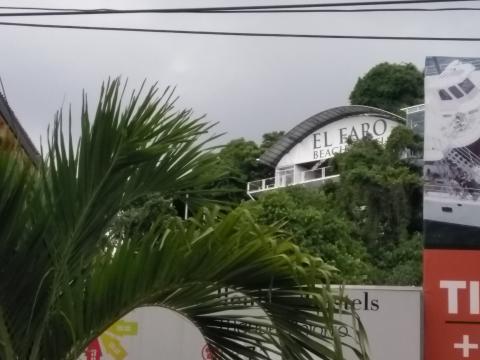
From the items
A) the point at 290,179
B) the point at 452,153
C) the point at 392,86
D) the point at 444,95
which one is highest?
the point at 392,86

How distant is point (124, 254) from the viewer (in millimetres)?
4719

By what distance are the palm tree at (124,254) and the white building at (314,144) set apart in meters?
42.7

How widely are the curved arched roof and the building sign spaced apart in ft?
0.74

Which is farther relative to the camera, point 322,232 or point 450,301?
point 322,232

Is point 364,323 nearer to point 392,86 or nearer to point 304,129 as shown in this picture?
point 304,129

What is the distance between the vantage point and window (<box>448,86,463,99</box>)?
35.6 feet

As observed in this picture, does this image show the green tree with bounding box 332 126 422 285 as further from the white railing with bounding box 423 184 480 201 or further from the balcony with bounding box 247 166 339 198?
the white railing with bounding box 423 184 480 201

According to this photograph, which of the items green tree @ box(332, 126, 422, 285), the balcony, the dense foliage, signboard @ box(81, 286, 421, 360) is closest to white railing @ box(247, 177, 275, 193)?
the balcony

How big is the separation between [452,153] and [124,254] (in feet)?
22.0

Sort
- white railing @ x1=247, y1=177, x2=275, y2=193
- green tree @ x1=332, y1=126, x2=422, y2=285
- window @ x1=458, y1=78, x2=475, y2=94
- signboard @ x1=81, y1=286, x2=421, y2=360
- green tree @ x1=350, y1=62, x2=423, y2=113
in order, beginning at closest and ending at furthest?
signboard @ x1=81, y1=286, x2=421, y2=360
window @ x1=458, y1=78, x2=475, y2=94
green tree @ x1=332, y1=126, x2=422, y2=285
white railing @ x1=247, y1=177, x2=275, y2=193
green tree @ x1=350, y1=62, x2=423, y2=113

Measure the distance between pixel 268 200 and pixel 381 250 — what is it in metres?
6.86

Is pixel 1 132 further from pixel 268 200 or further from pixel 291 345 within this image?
pixel 268 200

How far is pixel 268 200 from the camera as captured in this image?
28.7 metres

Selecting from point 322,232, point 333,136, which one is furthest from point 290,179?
point 322,232
